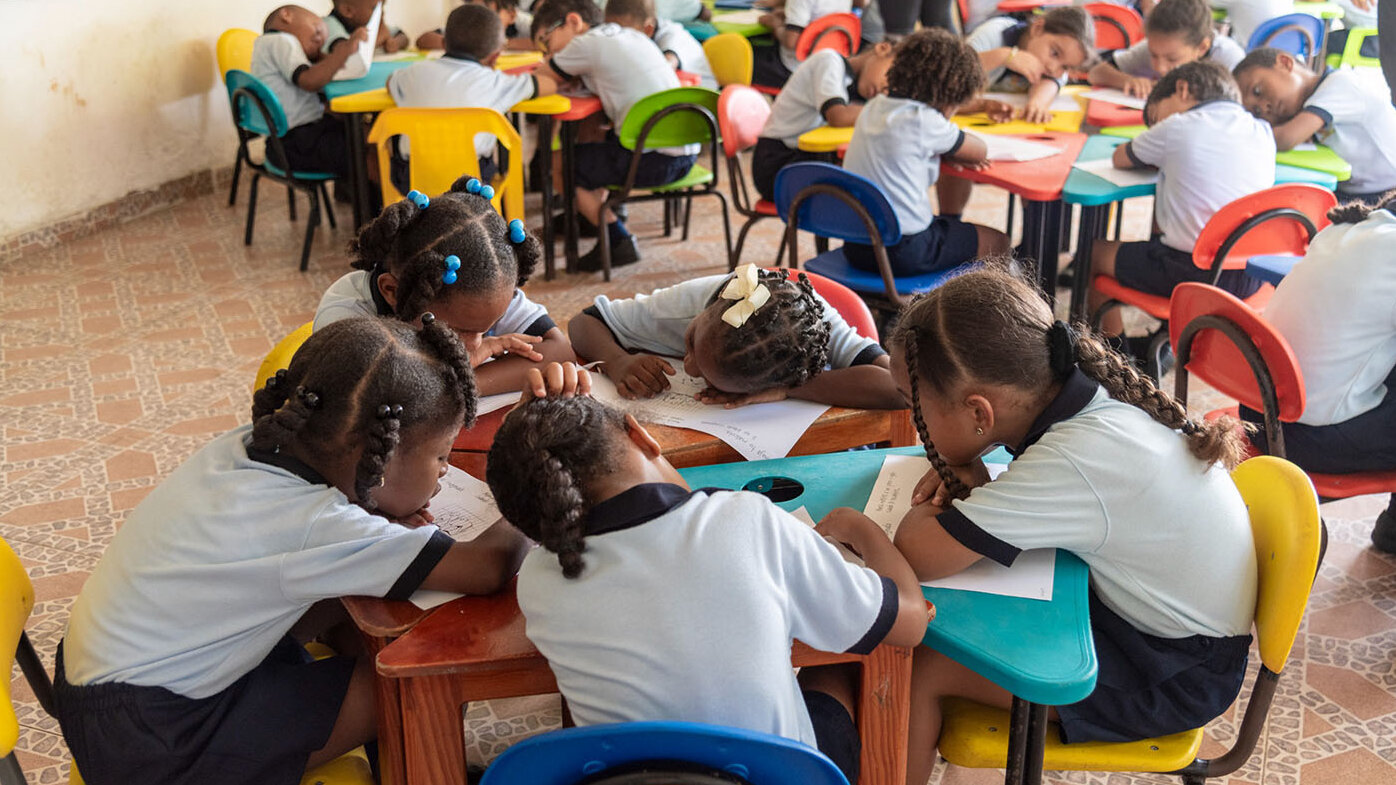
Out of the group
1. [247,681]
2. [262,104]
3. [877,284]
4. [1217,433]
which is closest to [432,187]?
[262,104]

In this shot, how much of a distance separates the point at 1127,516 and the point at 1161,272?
6.63 feet

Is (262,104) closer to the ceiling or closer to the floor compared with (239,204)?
closer to the ceiling

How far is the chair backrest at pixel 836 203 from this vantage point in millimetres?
3027

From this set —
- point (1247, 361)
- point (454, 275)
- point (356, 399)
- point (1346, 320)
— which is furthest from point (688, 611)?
point (1346, 320)

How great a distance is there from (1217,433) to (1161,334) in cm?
177

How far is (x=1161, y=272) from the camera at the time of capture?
10.5 ft

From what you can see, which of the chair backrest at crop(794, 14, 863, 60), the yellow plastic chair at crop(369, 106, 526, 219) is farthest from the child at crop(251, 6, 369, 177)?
the chair backrest at crop(794, 14, 863, 60)

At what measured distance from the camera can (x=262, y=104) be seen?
4332 millimetres

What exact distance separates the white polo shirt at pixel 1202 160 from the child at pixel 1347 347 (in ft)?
3.04

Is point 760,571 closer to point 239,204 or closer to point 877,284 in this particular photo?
point 877,284

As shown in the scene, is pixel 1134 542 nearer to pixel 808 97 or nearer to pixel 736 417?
pixel 736 417

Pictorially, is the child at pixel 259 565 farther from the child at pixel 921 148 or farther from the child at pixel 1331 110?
the child at pixel 1331 110

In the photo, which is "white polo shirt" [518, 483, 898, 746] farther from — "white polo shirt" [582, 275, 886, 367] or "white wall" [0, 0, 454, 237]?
"white wall" [0, 0, 454, 237]

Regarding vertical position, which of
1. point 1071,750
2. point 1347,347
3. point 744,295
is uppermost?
point 744,295
